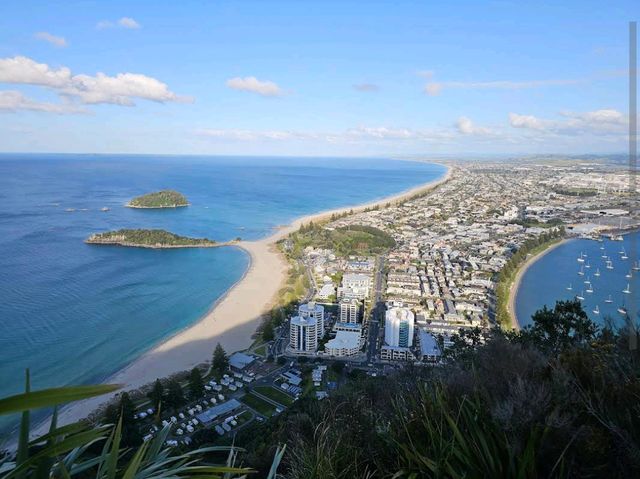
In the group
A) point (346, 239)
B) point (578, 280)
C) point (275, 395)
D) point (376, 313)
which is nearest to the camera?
point (275, 395)

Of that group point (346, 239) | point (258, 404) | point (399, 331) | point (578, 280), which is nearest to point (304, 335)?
point (399, 331)

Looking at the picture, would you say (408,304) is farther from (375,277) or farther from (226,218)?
(226,218)

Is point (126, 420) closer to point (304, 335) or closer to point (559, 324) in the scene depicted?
point (304, 335)

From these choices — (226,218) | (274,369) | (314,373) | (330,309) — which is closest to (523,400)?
(314,373)

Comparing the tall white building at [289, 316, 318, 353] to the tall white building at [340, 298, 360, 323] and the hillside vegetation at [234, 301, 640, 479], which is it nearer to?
the tall white building at [340, 298, 360, 323]

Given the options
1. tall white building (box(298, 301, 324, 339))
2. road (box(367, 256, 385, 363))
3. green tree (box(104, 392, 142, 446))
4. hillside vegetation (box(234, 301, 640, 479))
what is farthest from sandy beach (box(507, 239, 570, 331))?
hillside vegetation (box(234, 301, 640, 479))

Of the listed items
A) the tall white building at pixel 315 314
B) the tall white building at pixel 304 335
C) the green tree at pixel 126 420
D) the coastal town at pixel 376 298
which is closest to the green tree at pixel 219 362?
the coastal town at pixel 376 298

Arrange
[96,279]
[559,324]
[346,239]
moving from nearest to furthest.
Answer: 1. [559,324]
2. [96,279]
3. [346,239]
